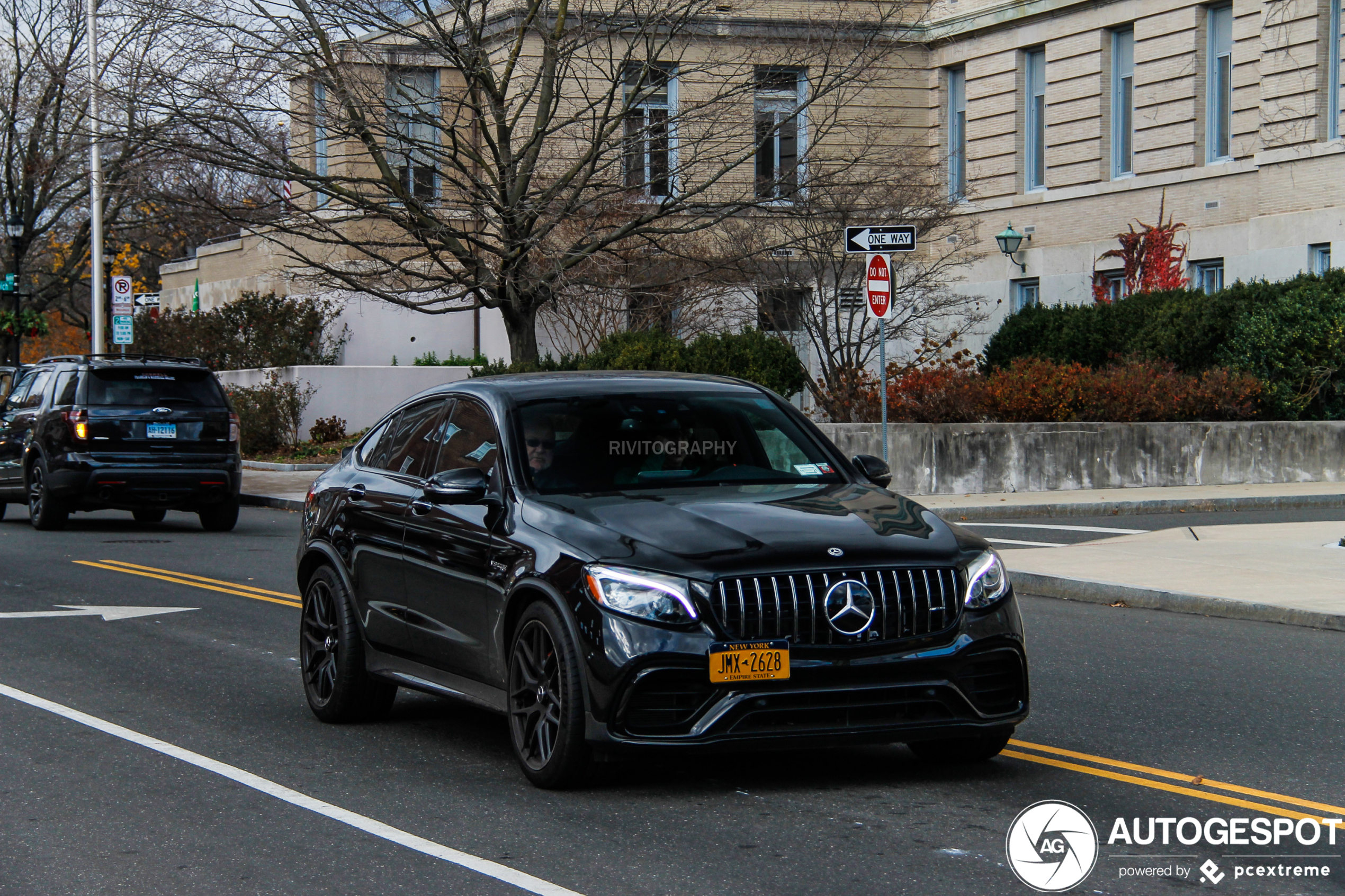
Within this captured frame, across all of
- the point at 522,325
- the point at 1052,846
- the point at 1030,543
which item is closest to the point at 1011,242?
the point at 522,325

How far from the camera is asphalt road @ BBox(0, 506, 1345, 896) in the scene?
17.7 ft

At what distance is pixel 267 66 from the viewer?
22312 millimetres

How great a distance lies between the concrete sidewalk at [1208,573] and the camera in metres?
11.6

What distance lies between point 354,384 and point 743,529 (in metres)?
27.3

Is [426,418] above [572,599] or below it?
above

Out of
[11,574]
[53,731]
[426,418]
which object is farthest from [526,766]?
[11,574]

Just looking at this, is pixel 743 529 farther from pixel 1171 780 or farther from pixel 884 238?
pixel 884 238

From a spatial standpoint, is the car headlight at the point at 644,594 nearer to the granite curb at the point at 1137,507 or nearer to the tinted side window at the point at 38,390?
the granite curb at the point at 1137,507

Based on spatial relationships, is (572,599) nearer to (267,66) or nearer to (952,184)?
(267,66)

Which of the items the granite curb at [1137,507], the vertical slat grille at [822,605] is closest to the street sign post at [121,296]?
the granite curb at [1137,507]

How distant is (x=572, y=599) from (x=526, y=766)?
79 centimetres

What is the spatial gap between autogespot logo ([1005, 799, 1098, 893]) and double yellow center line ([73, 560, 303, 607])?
759 cm

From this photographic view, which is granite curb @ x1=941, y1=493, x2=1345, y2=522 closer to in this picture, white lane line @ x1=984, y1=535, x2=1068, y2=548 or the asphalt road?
white lane line @ x1=984, y1=535, x2=1068, y2=548

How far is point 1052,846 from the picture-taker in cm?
564
